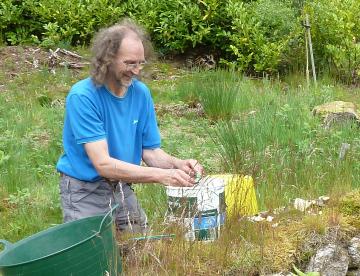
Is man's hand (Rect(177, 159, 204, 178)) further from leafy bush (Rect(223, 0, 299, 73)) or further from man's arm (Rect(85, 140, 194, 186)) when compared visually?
leafy bush (Rect(223, 0, 299, 73))

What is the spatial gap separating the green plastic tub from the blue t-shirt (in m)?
0.53

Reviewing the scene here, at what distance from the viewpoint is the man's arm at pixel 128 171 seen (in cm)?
398

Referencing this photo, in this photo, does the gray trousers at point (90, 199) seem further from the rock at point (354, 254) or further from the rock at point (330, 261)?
the rock at point (354, 254)

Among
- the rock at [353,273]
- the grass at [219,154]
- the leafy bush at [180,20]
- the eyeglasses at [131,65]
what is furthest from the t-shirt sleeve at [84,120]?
the leafy bush at [180,20]

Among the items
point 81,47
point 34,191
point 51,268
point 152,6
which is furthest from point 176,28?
point 51,268

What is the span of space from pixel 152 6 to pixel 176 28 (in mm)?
486

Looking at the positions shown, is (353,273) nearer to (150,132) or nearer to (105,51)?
(150,132)

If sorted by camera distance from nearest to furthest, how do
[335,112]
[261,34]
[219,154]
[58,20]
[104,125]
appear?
[104,125], [219,154], [335,112], [261,34], [58,20]

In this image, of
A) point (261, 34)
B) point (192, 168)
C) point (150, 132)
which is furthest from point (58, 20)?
point (192, 168)

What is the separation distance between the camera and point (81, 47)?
11.2 meters

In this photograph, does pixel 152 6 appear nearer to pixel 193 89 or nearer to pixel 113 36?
pixel 193 89

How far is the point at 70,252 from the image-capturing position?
3.37 metres

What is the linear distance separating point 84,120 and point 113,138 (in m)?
0.29

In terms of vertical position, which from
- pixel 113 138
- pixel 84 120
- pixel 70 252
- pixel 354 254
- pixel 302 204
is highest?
pixel 84 120
